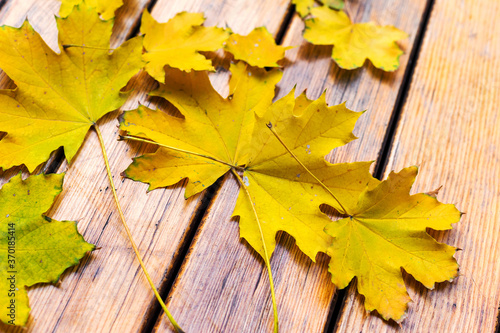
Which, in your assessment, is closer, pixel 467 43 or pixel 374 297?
pixel 374 297

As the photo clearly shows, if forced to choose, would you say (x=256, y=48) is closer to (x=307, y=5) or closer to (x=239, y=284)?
(x=307, y=5)

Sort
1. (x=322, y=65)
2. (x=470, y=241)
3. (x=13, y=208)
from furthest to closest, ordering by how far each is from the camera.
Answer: (x=322, y=65) → (x=470, y=241) → (x=13, y=208)

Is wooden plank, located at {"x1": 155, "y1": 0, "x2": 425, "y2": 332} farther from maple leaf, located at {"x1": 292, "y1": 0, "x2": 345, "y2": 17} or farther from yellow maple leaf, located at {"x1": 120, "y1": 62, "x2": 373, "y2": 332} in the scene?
maple leaf, located at {"x1": 292, "y1": 0, "x2": 345, "y2": 17}

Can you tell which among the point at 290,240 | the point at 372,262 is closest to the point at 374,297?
the point at 372,262

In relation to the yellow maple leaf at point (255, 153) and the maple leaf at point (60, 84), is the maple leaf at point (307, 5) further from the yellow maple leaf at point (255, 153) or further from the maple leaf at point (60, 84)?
the maple leaf at point (60, 84)

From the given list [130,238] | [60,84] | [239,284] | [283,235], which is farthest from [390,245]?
[60,84]

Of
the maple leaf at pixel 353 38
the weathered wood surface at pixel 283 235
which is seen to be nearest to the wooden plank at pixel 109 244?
the weathered wood surface at pixel 283 235

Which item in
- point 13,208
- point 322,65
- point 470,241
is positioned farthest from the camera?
point 322,65

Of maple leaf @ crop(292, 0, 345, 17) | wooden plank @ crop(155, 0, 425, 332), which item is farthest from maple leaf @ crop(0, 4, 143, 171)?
maple leaf @ crop(292, 0, 345, 17)

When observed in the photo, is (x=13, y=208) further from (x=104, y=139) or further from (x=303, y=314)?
(x=303, y=314)
